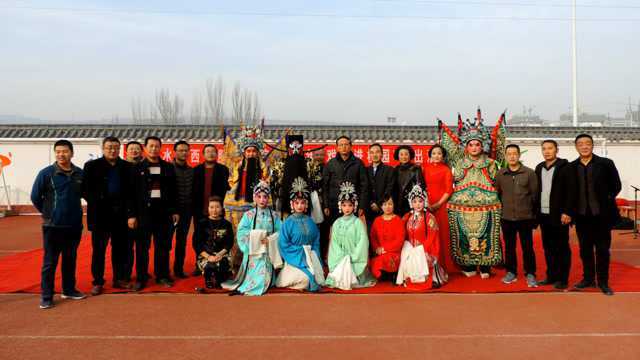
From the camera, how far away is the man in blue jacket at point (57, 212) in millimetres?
4848

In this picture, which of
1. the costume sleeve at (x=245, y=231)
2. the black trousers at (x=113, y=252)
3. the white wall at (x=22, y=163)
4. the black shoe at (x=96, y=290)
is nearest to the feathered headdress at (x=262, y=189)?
the costume sleeve at (x=245, y=231)

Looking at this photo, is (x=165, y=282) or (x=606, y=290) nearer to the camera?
(x=606, y=290)

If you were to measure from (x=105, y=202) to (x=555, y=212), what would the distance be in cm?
499

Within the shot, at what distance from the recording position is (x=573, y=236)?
9.84 metres

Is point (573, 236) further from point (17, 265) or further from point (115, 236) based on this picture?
point (17, 265)

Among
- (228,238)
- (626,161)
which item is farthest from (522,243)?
(626,161)

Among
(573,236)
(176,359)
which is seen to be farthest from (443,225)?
(573,236)

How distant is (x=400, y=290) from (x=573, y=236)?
6172mm

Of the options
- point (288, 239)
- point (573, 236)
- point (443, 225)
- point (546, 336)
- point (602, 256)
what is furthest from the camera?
point (573, 236)

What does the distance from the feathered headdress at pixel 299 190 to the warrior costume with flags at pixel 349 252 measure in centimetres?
→ 43

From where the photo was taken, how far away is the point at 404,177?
20.4 feet

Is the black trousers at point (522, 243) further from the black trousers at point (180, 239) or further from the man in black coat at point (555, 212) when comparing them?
the black trousers at point (180, 239)

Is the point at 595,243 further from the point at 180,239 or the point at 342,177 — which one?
the point at 180,239

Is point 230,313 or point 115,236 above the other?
point 115,236
